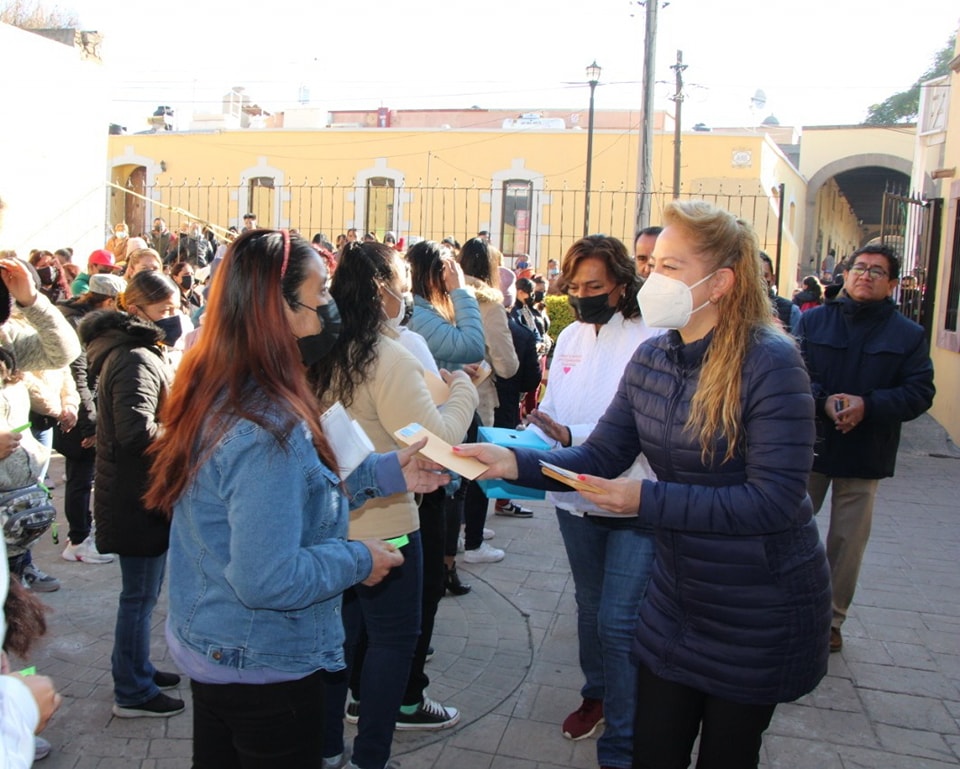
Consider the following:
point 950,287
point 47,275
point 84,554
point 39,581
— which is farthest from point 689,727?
point 950,287

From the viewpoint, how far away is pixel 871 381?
181 inches

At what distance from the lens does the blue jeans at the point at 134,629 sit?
3697mm

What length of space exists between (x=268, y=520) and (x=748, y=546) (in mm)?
1231

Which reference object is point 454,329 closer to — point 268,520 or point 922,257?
point 268,520

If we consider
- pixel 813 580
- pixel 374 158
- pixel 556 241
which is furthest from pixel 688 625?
pixel 374 158

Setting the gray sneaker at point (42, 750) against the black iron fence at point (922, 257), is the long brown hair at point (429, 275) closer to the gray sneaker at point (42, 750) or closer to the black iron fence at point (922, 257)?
the gray sneaker at point (42, 750)

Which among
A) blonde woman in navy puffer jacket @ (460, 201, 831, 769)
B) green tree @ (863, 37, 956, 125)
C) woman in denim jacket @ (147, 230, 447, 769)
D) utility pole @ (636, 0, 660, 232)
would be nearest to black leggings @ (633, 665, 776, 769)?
blonde woman in navy puffer jacket @ (460, 201, 831, 769)

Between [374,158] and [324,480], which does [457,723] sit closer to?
[324,480]

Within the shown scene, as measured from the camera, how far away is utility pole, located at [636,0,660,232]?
1290cm

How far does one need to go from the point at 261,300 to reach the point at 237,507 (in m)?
0.50

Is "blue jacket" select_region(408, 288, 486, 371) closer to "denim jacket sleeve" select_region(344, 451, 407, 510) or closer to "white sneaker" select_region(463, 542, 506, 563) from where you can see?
"denim jacket sleeve" select_region(344, 451, 407, 510)

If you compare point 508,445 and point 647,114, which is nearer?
point 508,445

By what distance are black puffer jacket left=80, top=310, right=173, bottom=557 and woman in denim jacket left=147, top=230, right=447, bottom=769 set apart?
4.89 ft

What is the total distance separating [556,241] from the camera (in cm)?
2408
